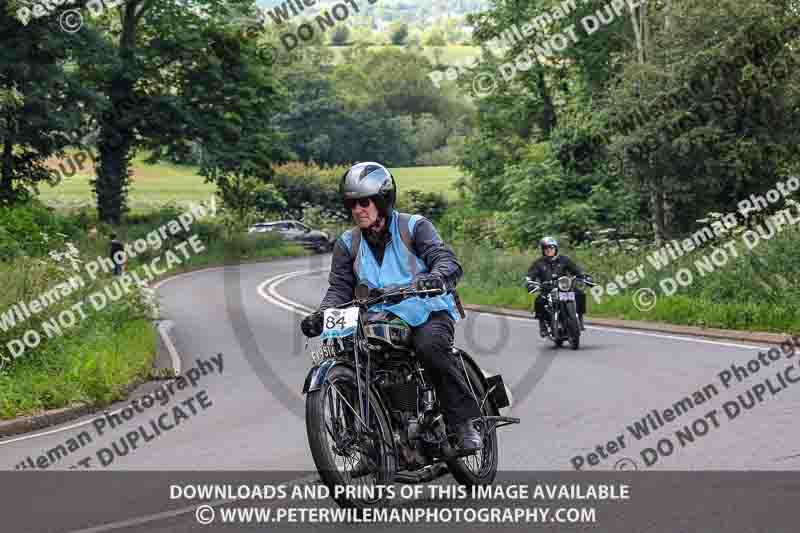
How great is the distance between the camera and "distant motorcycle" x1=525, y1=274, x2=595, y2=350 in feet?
64.0

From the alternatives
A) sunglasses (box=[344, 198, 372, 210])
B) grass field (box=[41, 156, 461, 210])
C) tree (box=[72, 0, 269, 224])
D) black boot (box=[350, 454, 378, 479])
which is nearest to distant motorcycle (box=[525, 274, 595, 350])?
sunglasses (box=[344, 198, 372, 210])

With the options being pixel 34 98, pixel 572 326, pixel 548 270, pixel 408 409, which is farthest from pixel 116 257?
pixel 408 409

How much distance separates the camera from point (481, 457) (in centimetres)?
800

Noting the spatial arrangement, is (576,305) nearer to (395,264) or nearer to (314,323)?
(395,264)

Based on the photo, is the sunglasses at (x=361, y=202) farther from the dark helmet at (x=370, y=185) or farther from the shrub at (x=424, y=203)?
the shrub at (x=424, y=203)

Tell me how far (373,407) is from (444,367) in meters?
0.56

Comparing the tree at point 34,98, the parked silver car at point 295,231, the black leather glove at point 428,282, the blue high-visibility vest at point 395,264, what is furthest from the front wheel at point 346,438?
the parked silver car at point 295,231

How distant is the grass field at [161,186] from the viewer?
53.2 meters

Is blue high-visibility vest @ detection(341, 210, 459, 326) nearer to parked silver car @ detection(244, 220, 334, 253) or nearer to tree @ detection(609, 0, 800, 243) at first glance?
tree @ detection(609, 0, 800, 243)

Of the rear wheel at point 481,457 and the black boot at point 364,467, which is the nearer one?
the black boot at point 364,467

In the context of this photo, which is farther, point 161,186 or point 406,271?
point 161,186

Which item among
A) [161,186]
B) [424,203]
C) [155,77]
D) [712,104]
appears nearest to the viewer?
[712,104]

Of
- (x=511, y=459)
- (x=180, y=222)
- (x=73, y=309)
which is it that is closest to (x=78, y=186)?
(x=180, y=222)

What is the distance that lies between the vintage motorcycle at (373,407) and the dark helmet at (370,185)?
550 mm
